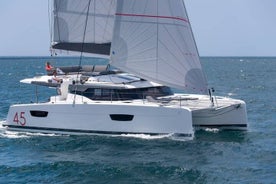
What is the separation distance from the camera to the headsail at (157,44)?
19.4 m

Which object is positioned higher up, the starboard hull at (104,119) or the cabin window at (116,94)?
the cabin window at (116,94)

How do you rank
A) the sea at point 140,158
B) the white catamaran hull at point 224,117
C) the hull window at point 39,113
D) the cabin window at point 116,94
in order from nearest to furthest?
the sea at point 140,158 → the hull window at point 39,113 → the white catamaran hull at point 224,117 → the cabin window at point 116,94

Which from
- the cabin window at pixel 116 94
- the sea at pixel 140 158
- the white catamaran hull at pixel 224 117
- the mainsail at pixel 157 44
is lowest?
the sea at pixel 140 158

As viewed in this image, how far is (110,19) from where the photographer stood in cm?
2172

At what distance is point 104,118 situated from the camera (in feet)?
62.6

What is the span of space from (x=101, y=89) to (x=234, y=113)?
18.6ft

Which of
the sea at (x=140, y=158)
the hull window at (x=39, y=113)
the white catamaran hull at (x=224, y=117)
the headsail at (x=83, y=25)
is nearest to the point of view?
the sea at (x=140, y=158)

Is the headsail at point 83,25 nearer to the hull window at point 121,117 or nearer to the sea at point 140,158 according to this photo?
the hull window at point 121,117

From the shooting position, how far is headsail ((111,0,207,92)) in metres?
19.4

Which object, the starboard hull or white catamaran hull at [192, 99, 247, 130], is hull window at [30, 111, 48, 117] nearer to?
the starboard hull

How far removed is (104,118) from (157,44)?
3.63 meters

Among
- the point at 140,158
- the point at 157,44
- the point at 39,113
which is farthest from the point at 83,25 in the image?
the point at 140,158

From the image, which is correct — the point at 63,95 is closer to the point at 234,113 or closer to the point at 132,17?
the point at 132,17

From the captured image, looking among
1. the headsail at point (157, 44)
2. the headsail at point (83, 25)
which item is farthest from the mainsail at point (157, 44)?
the headsail at point (83, 25)
